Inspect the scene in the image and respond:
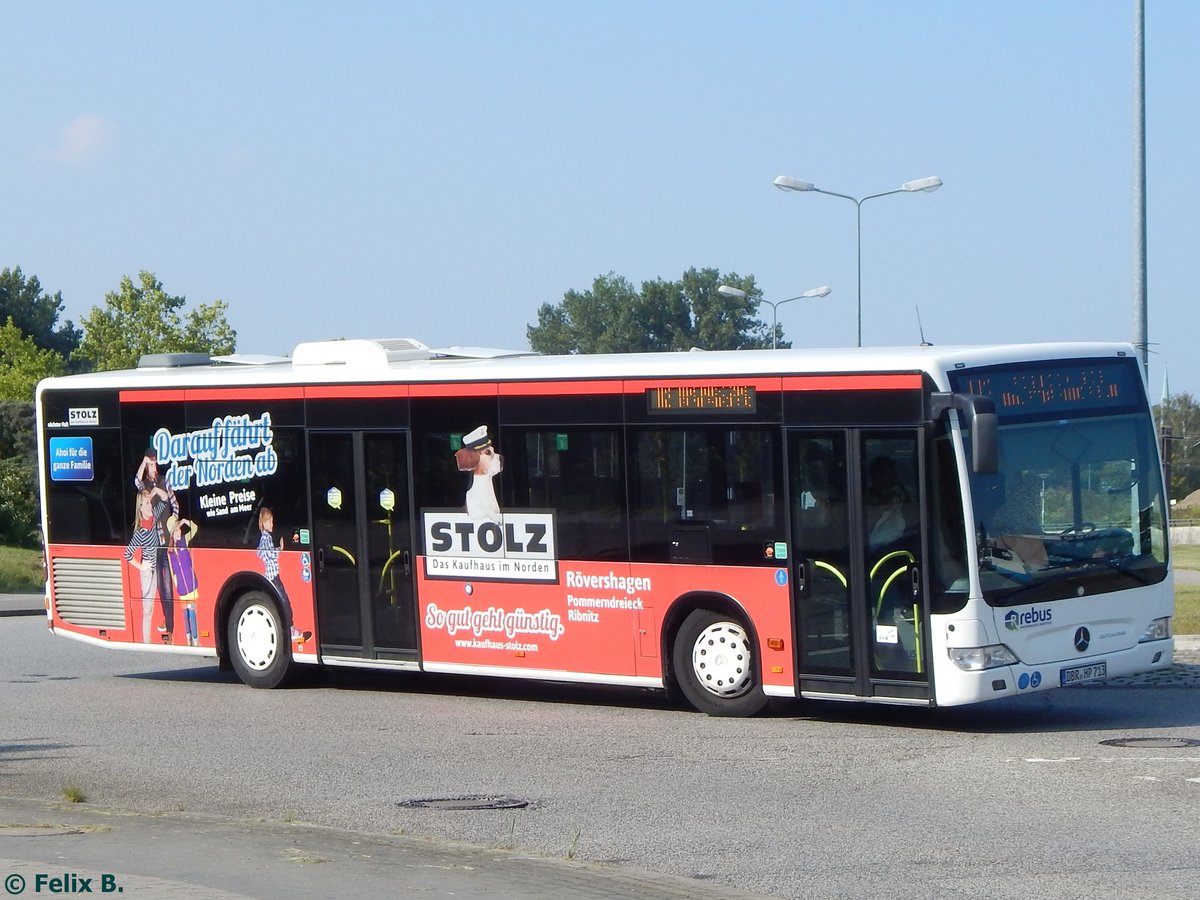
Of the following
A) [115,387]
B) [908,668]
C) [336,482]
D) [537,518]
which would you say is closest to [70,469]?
[115,387]

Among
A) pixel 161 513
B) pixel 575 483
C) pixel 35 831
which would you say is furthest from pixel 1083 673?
pixel 161 513

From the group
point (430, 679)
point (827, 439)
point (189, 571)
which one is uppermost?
point (827, 439)

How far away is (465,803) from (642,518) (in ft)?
13.2

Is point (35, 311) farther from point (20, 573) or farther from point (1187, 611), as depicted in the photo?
point (1187, 611)

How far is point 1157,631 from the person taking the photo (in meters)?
13.2

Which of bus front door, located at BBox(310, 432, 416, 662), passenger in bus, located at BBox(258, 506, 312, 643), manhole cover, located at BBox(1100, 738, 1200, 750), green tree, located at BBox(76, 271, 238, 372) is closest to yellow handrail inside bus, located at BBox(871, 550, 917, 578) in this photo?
manhole cover, located at BBox(1100, 738, 1200, 750)

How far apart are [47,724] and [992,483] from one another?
26.3ft

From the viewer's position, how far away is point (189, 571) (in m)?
17.0

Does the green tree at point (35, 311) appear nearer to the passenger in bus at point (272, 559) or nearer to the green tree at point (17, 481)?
the green tree at point (17, 481)

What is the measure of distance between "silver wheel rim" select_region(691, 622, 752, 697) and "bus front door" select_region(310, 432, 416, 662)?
2938mm

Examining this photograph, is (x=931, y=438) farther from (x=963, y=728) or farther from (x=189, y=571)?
(x=189, y=571)

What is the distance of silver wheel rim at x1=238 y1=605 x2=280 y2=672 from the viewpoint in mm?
16500

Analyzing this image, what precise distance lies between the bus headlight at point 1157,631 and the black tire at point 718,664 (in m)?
2.94

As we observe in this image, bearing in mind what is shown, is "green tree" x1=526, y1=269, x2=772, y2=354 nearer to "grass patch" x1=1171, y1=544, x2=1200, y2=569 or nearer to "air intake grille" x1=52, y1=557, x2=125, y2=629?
"grass patch" x1=1171, y1=544, x2=1200, y2=569
